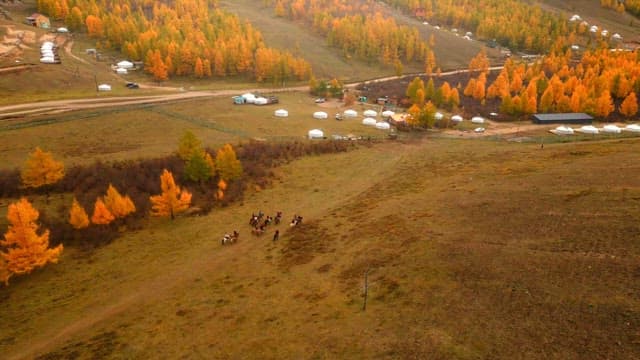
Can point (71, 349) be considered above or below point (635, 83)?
below

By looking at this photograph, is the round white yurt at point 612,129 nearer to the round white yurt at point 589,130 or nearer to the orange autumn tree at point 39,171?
the round white yurt at point 589,130

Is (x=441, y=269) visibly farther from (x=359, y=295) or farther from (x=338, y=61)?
(x=338, y=61)

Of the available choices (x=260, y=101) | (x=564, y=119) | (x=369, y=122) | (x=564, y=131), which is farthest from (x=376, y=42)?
(x=564, y=131)

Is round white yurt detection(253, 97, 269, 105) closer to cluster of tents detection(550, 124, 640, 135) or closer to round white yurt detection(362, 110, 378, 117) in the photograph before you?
round white yurt detection(362, 110, 378, 117)

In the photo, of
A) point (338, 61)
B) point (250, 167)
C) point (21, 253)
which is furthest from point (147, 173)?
point (338, 61)

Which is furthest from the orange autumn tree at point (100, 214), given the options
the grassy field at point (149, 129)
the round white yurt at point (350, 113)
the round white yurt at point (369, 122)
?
the round white yurt at point (350, 113)

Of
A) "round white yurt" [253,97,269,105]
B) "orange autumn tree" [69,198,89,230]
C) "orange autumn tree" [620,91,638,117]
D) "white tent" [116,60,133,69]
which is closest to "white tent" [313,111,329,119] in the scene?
"round white yurt" [253,97,269,105]

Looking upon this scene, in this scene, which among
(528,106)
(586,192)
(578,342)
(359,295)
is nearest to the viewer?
(578,342)
